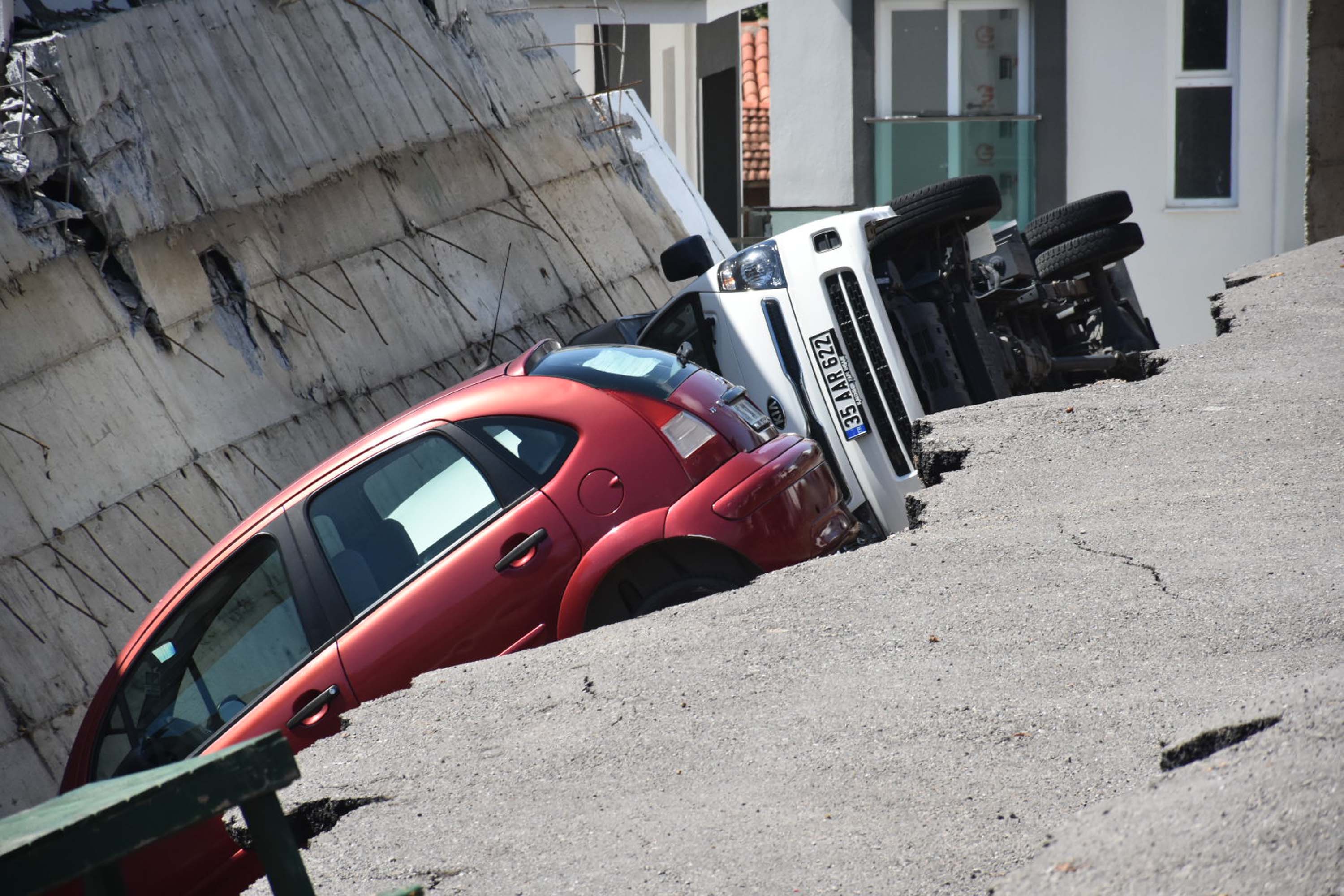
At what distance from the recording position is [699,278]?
8.28 m

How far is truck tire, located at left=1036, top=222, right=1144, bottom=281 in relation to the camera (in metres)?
9.55

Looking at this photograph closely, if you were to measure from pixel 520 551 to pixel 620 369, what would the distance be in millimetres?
1013

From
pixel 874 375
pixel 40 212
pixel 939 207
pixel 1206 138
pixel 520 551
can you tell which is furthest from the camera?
pixel 1206 138

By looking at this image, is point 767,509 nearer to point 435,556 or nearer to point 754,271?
point 435,556

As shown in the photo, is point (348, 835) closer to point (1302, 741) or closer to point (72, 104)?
point (1302, 741)

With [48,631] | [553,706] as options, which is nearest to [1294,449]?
[553,706]

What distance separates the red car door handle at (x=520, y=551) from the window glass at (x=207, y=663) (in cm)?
79

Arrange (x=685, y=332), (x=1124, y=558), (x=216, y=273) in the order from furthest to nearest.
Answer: (x=216, y=273) < (x=685, y=332) < (x=1124, y=558)

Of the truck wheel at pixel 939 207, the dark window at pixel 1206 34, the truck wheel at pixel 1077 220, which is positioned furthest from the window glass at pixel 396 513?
the dark window at pixel 1206 34

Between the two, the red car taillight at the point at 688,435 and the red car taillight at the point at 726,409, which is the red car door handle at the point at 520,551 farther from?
the red car taillight at the point at 726,409

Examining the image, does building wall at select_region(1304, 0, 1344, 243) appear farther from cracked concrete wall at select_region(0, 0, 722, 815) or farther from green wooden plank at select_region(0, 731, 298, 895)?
green wooden plank at select_region(0, 731, 298, 895)

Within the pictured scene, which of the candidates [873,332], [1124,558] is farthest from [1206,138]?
[1124,558]

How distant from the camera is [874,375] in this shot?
7383 mm

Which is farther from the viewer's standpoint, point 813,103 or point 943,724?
point 813,103
